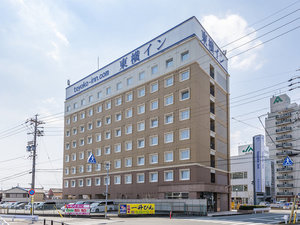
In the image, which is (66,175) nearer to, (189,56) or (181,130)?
(181,130)

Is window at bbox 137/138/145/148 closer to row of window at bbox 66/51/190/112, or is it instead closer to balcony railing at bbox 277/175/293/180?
row of window at bbox 66/51/190/112

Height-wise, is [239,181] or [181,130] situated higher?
[181,130]

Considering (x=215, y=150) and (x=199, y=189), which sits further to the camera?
(x=215, y=150)

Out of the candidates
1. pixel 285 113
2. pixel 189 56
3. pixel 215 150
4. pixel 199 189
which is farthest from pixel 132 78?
pixel 285 113

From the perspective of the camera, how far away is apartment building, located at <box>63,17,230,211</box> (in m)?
49.8

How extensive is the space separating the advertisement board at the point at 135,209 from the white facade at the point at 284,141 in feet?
236

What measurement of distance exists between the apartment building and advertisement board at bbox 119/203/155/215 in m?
8.19

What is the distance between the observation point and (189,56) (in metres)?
51.2

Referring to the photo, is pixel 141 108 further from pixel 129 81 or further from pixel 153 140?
pixel 153 140

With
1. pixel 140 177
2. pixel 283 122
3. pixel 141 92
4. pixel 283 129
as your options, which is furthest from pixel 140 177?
pixel 283 129

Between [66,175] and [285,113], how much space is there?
72.9 metres

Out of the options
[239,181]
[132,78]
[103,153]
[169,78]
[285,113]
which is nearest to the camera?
[169,78]

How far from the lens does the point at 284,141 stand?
112 metres

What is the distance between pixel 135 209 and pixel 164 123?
16.9m
